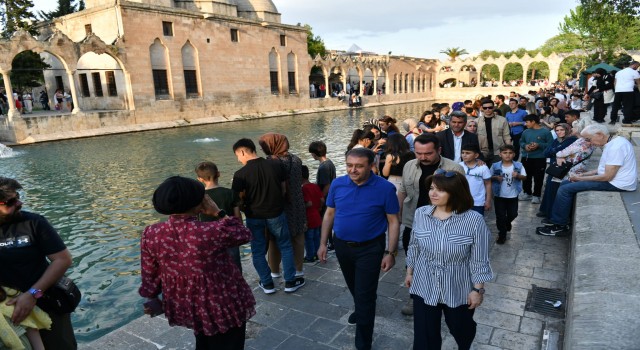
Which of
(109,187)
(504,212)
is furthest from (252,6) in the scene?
(504,212)

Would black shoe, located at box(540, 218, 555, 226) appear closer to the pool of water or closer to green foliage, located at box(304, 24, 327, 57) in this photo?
the pool of water

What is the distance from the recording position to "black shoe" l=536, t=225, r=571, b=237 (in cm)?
532

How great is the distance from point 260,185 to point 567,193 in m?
4.00

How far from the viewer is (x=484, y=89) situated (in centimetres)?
5094

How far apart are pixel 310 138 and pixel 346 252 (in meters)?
15.6

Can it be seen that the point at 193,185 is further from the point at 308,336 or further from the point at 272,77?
the point at 272,77

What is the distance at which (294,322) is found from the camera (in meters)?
3.70

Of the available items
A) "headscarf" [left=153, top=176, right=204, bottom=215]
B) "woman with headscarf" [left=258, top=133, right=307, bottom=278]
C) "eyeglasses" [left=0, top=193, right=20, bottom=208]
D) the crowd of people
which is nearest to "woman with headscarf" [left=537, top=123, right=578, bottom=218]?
the crowd of people

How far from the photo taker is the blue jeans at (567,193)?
502 centimetres

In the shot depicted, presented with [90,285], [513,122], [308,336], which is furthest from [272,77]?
[308,336]

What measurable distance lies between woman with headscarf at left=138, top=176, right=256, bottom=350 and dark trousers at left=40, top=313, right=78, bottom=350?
2.63 feet

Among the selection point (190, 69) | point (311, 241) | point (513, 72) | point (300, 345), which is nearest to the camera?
point (300, 345)

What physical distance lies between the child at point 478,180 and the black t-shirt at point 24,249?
12.8ft

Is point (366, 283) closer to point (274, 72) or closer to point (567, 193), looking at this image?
point (567, 193)
